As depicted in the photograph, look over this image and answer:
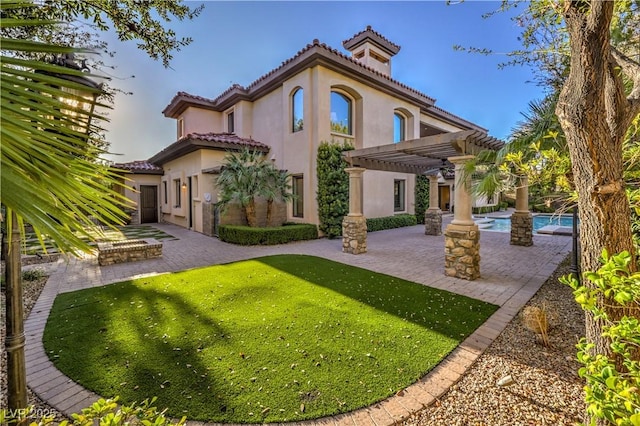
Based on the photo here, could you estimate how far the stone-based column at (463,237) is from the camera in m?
Answer: 6.77

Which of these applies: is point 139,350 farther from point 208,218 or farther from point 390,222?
point 390,222

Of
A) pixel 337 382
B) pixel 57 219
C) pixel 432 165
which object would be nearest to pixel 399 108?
pixel 432 165

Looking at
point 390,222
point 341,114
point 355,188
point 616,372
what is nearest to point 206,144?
point 341,114

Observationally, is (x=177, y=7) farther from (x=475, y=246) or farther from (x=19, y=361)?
(x=475, y=246)

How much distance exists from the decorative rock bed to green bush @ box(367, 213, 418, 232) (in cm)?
985

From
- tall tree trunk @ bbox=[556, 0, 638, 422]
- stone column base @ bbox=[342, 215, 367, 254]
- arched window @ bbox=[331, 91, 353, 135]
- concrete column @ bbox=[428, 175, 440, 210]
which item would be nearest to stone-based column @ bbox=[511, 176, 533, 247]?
concrete column @ bbox=[428, 175, 440, 210]

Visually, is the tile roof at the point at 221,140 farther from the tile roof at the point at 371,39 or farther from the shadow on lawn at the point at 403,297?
the tile roof at the point at 371,39

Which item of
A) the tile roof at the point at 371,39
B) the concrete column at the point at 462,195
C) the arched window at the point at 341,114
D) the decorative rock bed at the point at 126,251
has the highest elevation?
the tile roof at the point at 371,39

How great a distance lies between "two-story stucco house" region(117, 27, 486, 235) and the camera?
41.4 feet

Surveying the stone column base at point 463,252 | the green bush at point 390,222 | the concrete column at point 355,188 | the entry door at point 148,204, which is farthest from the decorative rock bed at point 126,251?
the entry door at point 148,204

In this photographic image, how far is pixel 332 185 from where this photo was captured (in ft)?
40.6

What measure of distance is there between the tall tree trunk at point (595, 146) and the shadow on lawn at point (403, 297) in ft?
8.16

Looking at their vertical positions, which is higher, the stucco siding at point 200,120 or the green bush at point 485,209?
the stucco siding at point 200,120

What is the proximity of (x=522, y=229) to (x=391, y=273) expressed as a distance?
22.2ft
